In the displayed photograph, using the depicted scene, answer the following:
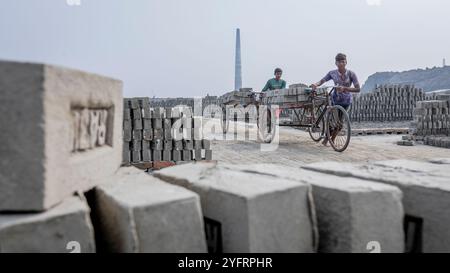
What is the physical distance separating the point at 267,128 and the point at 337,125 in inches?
91.4

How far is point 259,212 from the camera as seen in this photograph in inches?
63.9

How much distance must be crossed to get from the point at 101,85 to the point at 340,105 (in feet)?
20.0

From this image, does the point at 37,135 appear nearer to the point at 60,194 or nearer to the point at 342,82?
the point at 60,194

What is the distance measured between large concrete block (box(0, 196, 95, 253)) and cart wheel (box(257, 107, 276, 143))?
7.63 metres

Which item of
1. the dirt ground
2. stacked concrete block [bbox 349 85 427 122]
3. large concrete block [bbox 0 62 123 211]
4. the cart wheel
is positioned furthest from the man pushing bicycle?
stacked concrete block [bbox 349 85 427 122]

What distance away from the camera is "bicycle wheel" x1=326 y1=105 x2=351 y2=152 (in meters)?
7.04

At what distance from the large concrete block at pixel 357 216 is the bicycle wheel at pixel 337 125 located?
5134 mm

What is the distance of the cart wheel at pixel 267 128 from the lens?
906cm

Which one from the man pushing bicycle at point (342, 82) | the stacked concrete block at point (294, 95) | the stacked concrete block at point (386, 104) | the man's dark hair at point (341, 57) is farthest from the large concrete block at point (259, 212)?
the stacked concrete block at point (386, 104)

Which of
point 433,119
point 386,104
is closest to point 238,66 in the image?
point 386,104

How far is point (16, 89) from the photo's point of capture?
1459 millimetres

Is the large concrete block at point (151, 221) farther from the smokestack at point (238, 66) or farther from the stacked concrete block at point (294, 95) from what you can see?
the smokestack at point (238, 66)
